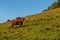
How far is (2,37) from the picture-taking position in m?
19.7

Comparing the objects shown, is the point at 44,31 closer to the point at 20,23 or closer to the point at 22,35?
the point at 22,35

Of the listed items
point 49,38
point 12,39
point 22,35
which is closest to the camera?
point 49,38

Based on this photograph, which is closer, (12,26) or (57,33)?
(57,33)

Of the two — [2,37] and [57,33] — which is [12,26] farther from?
[57,33]

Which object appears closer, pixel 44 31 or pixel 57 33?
pixel 57 33

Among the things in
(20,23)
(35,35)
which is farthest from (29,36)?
(20,23)

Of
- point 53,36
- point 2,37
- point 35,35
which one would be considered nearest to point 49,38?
point 53,36

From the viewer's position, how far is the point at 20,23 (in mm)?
25562

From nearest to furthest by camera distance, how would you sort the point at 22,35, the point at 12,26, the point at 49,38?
1. the point at 49,38
2. the point at 22,35
3. the point at 12,26

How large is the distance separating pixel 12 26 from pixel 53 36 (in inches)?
334

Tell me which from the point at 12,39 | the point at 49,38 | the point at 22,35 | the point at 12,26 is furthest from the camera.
Answer: the point at 12,26

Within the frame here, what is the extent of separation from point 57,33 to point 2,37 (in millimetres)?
4601

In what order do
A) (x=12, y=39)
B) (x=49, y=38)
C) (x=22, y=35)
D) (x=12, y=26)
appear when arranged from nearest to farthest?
1. (x=49, y=38)
2. (x=12, y=39)
3. (x=22, y=35)
4. (x=12, y=26)

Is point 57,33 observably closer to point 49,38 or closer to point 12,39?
point 49,38
